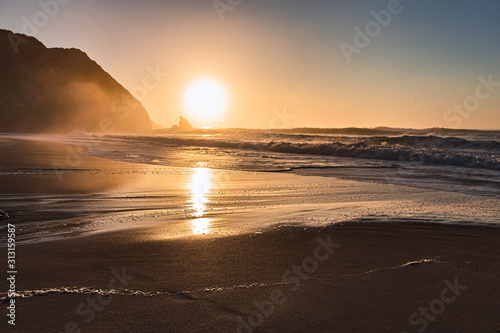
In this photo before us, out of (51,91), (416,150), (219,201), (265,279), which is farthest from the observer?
(51,91)

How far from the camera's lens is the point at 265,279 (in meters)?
3.09

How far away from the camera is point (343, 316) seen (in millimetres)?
2494

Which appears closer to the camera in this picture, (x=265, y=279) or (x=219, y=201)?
(x=265, y=279)

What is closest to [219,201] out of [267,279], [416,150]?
[267,279]

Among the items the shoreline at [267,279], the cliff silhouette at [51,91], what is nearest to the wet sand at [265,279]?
the shoreline at [267,279]

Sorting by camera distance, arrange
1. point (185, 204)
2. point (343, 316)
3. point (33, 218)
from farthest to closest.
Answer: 1. point (185, 204)
2. point (33, 218)
3. point (343, 316)

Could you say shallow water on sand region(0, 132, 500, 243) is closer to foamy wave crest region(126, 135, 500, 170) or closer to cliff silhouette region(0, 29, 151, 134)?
foamy wave crest region(126, 135, 500, 170)

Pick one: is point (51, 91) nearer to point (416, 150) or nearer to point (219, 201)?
point (416, 150)

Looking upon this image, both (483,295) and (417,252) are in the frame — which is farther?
(417,252)

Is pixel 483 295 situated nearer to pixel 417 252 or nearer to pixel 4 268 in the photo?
pixel 417 252

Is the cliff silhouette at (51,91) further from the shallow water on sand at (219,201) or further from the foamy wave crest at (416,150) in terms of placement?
the shallow water on sand at (219,201)

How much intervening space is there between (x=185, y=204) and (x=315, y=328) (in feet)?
15.4

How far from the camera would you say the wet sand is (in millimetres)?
Answer: 2402

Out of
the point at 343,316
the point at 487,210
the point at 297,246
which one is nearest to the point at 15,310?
the point at 343,316
